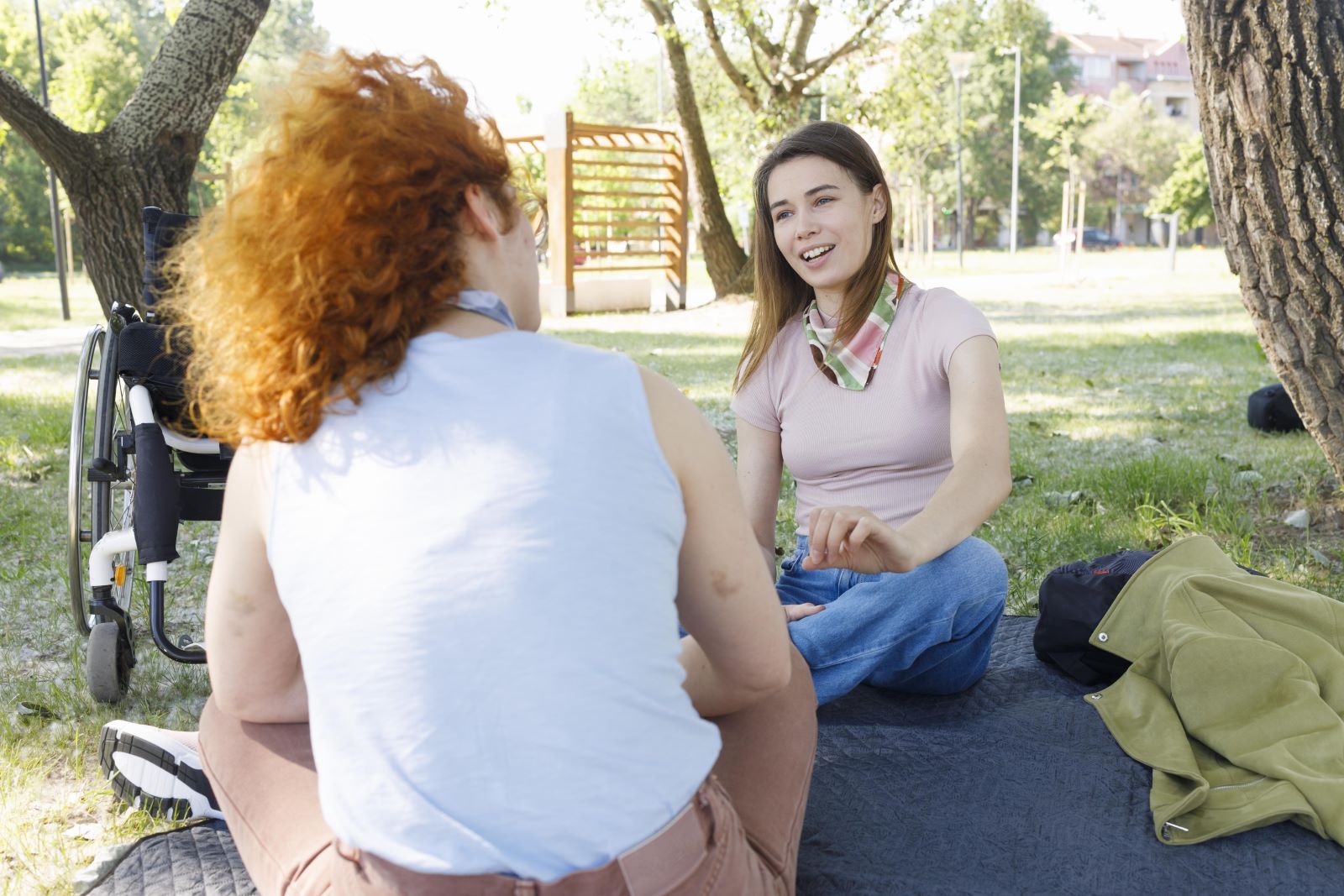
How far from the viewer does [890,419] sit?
8.55 feet

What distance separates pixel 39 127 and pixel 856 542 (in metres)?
4.39

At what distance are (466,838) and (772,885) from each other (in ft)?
1.58

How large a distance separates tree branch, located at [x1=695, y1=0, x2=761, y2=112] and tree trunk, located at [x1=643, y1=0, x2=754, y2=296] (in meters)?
0.37

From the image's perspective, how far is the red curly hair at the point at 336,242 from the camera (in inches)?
51.1

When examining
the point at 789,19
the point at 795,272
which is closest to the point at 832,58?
the point at 789,19

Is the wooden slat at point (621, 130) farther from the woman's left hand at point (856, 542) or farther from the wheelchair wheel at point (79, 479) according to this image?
the woman's left hand at point (856, 542)

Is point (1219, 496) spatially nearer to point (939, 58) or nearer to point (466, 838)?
point (466, 838)

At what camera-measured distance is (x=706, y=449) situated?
1.37 m

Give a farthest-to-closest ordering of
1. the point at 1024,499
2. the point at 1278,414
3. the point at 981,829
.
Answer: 1. the point at 1278,414
2. the point at 1024,499
3. the point at 981,829

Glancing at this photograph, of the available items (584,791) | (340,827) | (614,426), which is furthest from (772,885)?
(614,426)

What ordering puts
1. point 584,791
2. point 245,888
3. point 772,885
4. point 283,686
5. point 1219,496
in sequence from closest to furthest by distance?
point 584,791
point 772,885
point 283,686
point 245,888
point 1219,496

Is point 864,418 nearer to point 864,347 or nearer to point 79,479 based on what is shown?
point 864,347

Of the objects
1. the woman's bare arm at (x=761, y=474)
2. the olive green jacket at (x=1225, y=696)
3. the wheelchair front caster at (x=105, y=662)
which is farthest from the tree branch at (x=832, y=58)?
the wheelchair front caster at (x=105, y=662)

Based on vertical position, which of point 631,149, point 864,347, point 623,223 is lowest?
point 864,347
